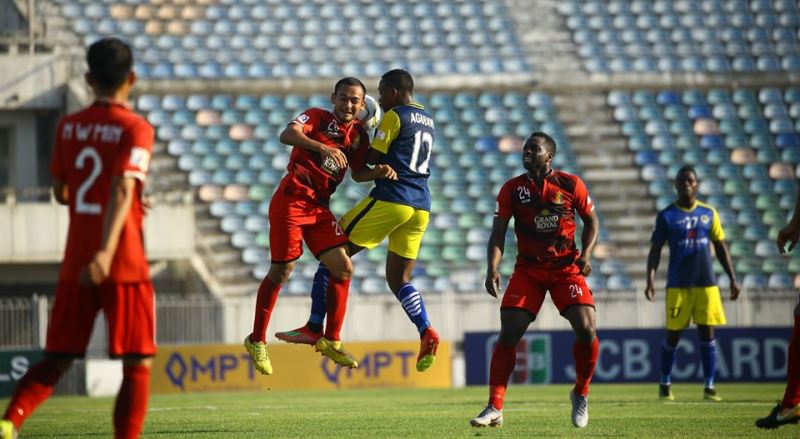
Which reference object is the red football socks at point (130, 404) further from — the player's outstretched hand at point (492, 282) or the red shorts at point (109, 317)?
the player's outstretched hand at point (492, 282)

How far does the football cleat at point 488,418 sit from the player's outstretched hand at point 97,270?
3973 millimetres

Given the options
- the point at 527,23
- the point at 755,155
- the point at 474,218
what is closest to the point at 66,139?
the point at 474,218

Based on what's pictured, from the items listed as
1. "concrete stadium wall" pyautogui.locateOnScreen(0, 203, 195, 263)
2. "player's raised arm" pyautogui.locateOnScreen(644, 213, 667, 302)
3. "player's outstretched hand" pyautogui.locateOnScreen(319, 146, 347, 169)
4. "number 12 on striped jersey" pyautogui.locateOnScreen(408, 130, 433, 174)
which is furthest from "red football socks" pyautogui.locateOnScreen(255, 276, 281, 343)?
"concrete stadium wall" pyautogui.locateOnScreen(0, 203, 195, 263)

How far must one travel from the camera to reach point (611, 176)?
88.1 feet

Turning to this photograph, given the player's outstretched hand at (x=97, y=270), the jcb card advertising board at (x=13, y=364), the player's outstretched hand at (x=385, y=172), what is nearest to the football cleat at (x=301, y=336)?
the player's outstretched hand at (x=385, y=172)

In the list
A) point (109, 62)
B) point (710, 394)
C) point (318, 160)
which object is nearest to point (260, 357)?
point (318, 160)

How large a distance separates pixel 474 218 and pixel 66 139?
1915 cm

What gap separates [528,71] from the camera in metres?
28.6

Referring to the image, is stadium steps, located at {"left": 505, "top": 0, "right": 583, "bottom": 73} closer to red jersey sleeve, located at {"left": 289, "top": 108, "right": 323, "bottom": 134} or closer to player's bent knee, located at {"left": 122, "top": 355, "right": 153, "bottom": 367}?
red jersey sleeve, located at {"left": 289, "top": 108, "right": 323, "bottom": 134}

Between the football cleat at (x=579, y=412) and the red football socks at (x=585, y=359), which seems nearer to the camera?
the football cleat at (x=579, y=412)

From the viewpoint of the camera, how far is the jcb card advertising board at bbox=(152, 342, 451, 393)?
20.1 meters

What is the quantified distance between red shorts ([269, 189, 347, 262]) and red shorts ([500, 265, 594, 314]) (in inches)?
57.3

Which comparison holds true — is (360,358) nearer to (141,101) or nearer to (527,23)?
(141,101)

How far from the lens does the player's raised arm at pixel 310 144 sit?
9539 mm
